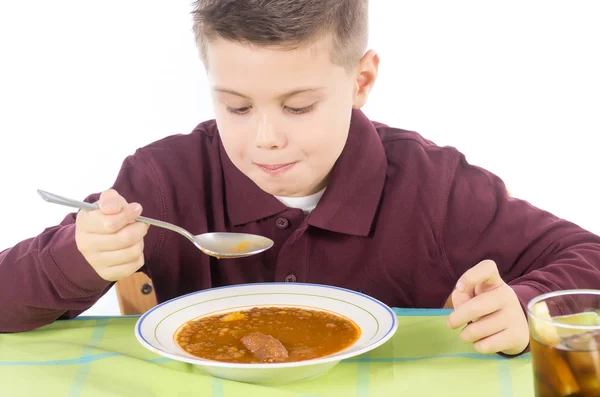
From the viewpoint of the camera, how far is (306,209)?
1.55 m

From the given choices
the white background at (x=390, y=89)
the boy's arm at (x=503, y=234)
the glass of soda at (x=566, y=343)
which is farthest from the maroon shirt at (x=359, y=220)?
the white background at (x=390, y=89)

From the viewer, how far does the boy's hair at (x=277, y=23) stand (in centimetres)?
123

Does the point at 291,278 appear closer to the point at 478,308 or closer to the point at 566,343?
the point at 478,308

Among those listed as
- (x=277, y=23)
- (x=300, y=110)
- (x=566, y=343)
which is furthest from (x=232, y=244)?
(x=566, y=343)

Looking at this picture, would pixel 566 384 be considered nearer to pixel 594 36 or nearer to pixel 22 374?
pixel 22 374

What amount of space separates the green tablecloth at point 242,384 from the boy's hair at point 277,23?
47 centimetres

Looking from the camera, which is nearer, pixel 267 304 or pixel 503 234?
pixel 267 304

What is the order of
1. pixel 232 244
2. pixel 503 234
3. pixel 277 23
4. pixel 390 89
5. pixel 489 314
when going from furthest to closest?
pixel 390 89 < pixel 503 234 < pixel 232 244 < pixel 277 23 < pixel 489 314

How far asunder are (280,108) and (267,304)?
0.30 metres

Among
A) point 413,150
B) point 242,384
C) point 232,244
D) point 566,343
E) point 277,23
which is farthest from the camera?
point 413,150

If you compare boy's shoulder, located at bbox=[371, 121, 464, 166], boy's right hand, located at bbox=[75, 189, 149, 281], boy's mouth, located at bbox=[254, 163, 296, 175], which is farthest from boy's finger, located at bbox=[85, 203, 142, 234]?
boy's shoulder, located at bbox=[371, 121, 464, 166]

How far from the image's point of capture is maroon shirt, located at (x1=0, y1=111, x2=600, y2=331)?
149 cm

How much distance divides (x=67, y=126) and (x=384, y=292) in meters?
1.75

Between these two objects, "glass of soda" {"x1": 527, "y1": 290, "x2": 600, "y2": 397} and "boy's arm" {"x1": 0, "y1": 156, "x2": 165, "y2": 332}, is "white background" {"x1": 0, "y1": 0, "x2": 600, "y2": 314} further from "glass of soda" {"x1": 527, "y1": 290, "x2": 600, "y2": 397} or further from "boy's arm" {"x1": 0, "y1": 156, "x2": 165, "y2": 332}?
"glass of soda" {"x1": 527, "y1": 290, "x2": 600, "y2": 397}
